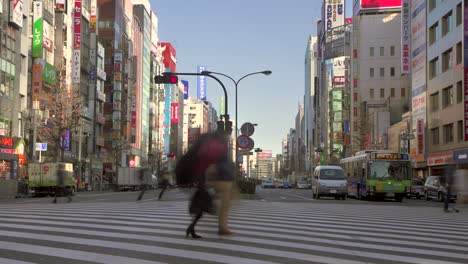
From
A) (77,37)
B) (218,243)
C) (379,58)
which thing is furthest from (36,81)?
(379,58)

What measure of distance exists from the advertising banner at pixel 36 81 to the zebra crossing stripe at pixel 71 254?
41.8m

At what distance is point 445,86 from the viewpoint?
4506 cm

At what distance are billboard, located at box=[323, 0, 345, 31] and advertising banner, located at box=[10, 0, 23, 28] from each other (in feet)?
284

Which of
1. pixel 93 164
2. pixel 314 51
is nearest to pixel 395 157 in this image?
pixel 93 164

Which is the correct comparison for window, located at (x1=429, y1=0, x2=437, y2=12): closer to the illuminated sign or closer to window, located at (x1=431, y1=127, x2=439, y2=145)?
window, located at (x1=431, y1=127, x2=439, y2=145)

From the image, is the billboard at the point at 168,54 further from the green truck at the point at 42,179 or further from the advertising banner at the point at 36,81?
the green truck at the point at 42,179

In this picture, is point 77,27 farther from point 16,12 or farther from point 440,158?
point 440,158

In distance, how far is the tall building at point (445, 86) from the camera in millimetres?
41531

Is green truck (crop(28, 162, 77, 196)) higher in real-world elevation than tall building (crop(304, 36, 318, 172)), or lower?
lower

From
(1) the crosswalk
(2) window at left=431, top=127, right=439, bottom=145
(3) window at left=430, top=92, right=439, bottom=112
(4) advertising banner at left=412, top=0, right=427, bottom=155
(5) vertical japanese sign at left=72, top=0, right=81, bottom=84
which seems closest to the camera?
(1) the crosswalk

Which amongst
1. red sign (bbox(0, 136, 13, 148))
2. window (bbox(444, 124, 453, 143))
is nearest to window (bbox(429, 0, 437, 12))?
window (bbox(444, 124, 453, 143))

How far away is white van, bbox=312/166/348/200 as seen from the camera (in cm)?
2984

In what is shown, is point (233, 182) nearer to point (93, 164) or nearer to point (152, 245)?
point (152, 245)

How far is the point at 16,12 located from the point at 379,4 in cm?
5815
